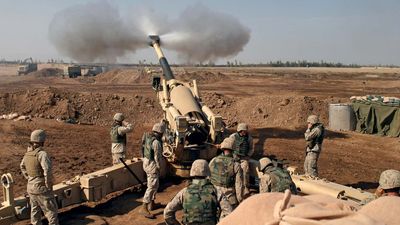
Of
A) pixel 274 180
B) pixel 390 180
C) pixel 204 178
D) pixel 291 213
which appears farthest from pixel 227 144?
pixel 291 213

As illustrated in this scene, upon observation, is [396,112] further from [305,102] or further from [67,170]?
[67,170]

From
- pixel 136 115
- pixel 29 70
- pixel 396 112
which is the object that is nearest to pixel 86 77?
pixel 29 70

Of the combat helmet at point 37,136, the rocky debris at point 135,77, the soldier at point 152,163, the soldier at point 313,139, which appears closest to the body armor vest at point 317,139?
the soldier at point 313,139

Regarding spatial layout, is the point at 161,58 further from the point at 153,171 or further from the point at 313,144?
the point at 153,171

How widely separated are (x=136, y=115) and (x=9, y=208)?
45.7 feet

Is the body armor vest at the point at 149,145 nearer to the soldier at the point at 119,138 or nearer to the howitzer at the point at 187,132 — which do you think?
the howitzer at the point at 187,132

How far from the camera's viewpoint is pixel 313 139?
8758 mm

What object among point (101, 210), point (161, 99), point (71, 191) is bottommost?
point (101, 210)

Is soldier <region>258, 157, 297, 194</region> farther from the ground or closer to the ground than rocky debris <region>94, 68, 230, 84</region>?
closer to the ground

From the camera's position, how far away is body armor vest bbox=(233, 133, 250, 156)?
7.81m

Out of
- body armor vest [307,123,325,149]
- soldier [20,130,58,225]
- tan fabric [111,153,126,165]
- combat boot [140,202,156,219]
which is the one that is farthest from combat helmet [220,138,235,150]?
tan fabric [111,153,126,165]

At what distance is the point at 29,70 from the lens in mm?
69562

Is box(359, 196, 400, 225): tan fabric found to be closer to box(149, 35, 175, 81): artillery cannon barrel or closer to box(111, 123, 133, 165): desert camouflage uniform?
box(111, 123, 133, 165): desert camouflage uniform

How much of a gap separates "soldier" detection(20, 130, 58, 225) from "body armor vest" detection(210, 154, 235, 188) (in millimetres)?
2238
